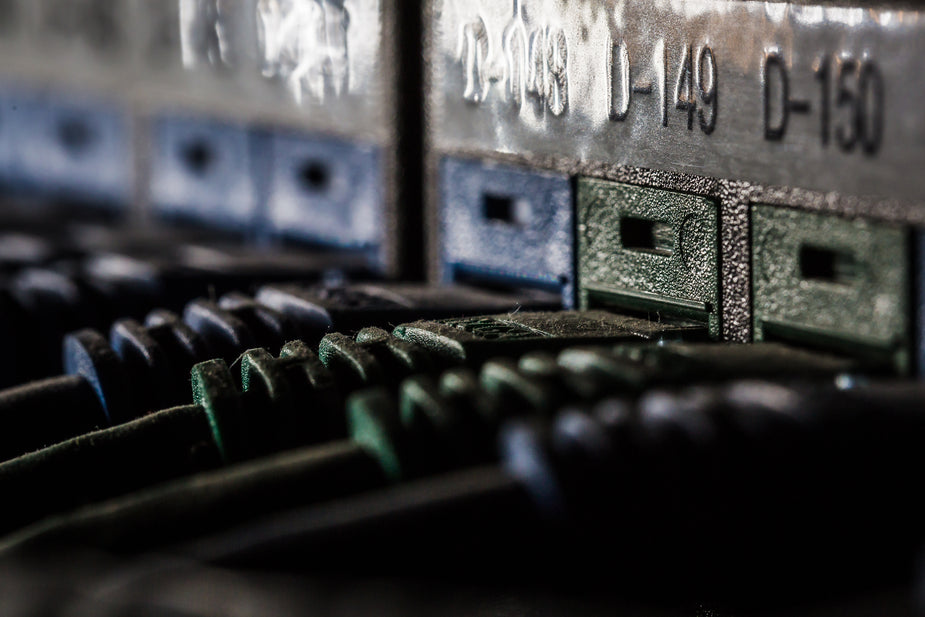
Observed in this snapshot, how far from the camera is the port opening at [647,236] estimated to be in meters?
0.68

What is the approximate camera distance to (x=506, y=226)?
849 millimetres

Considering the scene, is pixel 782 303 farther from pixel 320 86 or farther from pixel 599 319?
pixel 320 86

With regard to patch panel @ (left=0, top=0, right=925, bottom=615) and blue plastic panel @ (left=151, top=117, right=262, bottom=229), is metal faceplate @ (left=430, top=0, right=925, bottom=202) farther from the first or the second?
blue plastic panel @ (left=151, top=117, right=262, bottom=229)

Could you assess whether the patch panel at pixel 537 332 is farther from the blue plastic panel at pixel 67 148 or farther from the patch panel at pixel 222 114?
the blue plastic panel at pixel 67 148

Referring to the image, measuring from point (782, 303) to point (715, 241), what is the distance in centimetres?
6

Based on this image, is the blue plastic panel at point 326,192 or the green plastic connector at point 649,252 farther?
the blue plastic panel at point 326,192

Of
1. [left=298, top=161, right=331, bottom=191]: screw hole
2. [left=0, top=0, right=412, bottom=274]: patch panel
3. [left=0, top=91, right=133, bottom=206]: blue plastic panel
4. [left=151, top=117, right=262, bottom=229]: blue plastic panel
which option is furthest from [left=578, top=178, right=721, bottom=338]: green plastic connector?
[left=0, top=91, right=133, bottom=206]: blue plastic panel

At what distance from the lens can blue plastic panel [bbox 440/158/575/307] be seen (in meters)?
0.78

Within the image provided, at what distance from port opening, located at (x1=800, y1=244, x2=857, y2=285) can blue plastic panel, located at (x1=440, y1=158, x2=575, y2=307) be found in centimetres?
21

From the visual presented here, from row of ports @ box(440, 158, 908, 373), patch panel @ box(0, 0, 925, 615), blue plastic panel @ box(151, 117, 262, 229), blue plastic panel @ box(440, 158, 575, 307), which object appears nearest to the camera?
patch panel @ box(0, 0, 925, 615)

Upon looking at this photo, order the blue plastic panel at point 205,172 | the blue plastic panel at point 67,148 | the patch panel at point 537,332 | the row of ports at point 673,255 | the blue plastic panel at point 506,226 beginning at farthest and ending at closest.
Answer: the blue plastic panel at point 67,148, the blue plastic panel at point 205,172, the blue plastic panel at point 506,226, the row of ports at point 673,255, the patch panel at point 537,332

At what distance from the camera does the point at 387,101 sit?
Answer: 38.1 inches

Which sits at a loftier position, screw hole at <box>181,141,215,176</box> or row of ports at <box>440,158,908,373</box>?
screw hole at <box>181,141,215,176</box>

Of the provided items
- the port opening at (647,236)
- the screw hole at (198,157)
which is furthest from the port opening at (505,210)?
the screw hole at (198,157)
